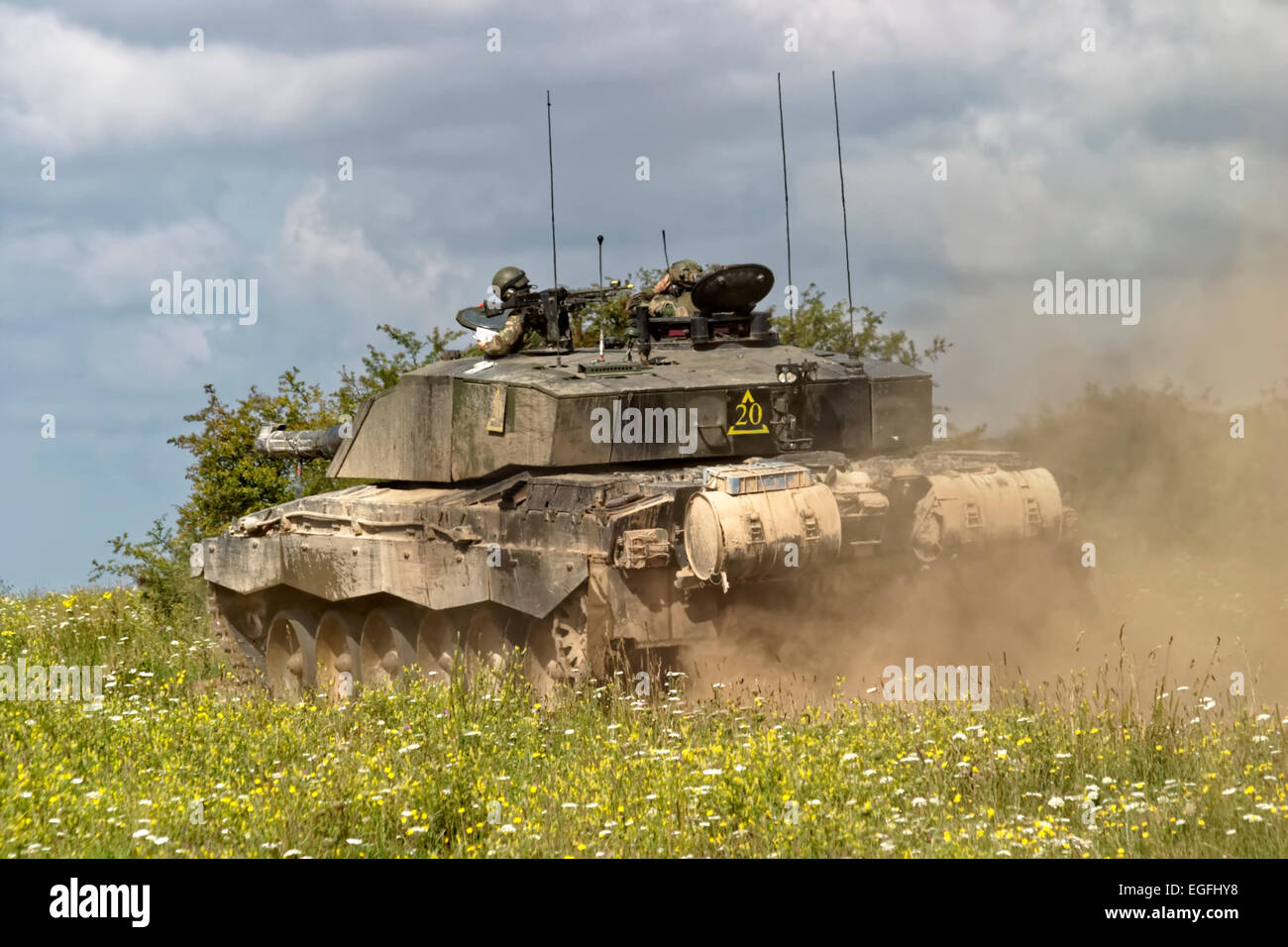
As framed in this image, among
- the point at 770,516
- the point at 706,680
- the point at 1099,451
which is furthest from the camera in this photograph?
the point at 1099,451

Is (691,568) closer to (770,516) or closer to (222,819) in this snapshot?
(770,516)

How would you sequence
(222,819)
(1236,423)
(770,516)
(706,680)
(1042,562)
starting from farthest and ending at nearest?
(1236,423) < (1042,562) < (706,680) < (770,516) < (222,819)

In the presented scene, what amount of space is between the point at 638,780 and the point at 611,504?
3040 millimetres

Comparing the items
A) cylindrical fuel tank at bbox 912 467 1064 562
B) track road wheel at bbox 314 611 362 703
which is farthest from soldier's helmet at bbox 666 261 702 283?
track road wheel at bbox 314 611 362 703

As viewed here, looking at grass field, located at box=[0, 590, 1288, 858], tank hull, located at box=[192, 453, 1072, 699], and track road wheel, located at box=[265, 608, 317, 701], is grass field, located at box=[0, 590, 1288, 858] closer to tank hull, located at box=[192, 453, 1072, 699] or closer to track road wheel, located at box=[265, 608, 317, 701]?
tank hull, located at box=[192, 453, 1072, 699]

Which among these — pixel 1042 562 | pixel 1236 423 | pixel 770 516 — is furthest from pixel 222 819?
pixel 1236 423

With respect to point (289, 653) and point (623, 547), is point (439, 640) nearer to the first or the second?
point (289, 653)

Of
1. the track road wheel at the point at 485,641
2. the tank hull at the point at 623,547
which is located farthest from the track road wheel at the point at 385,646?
the track road wheel at the point at 485,641

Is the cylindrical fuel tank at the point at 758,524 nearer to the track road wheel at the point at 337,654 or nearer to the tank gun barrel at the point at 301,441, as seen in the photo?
the track road wheel at the point at 337,654

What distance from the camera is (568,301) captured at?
1409cm

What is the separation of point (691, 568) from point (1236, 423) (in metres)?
9.18

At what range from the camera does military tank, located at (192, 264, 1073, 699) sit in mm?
10750

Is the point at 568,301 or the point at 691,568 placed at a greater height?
the point at 568,301

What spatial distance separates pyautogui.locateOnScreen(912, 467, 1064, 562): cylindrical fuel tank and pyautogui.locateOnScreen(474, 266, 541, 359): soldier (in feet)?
13.8
